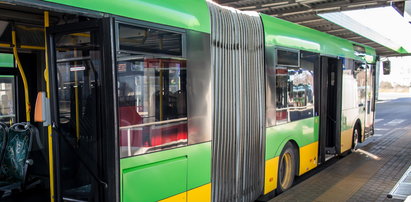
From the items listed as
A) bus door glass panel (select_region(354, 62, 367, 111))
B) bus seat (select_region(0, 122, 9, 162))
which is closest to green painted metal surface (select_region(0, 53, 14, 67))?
bus seat (select_region(0, 122, 9, 162))

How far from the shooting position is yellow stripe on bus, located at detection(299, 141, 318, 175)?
691cm

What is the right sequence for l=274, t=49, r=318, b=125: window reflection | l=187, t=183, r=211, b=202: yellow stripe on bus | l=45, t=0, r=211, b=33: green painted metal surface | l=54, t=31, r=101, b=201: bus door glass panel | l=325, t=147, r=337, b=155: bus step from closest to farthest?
l=45, t=0, r=211, b=33: green painted metal surface → l=54, t=31, r=101, b=201: bus door glass panel → l=187, t=183, r=211, b=202: yellow stripe on bus → l=274, t=49, r=318, b=125: window reflection → l=325, t=147, r=337, b=155: bus step

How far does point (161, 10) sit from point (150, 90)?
0.83 metres

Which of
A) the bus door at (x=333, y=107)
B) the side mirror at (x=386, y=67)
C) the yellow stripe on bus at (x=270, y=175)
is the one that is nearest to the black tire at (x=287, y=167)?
the yellow stripe on bus at (x=270, y=175)

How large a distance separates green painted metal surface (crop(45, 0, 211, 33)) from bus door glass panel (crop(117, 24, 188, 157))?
13 centimetres

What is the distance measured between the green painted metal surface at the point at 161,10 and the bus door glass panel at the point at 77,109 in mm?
394

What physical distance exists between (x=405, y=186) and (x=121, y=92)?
12.2ft

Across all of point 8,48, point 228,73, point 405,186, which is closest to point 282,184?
point 405,186

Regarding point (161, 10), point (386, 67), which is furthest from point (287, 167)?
point (386, 67)

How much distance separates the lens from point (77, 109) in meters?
3.67

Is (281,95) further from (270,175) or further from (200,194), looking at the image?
(200,194)

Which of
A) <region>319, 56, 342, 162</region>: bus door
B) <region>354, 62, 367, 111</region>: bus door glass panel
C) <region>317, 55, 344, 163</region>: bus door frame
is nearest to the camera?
<region>317, 55, 344, 163</region>: bus door frame

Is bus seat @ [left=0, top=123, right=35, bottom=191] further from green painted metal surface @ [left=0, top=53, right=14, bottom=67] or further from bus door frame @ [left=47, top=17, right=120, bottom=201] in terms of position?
bus door frame @ [left=47, top=17, right=120, bottom=201]

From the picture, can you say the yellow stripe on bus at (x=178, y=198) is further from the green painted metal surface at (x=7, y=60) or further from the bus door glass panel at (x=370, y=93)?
the bus door glass panel at (x=370, y=93)
